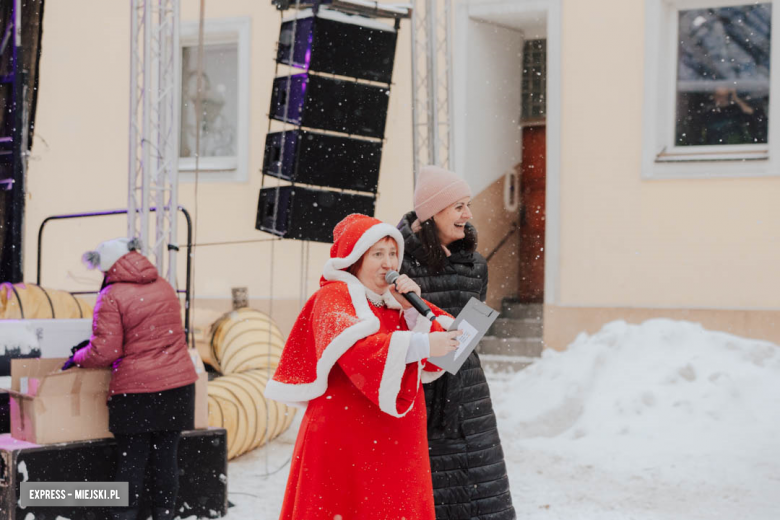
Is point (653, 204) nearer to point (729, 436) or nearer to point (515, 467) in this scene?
→ point (729, 436)

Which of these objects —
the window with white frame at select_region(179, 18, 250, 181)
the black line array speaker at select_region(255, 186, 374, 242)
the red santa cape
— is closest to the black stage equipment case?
the black line array speaker at select_region(255, 186, 374, 242)

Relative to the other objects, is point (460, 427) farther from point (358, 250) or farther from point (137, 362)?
point (137, 362)

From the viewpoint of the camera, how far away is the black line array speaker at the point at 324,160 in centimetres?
655

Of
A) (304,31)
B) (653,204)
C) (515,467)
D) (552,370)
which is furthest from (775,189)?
(304,31)

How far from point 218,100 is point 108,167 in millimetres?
1515

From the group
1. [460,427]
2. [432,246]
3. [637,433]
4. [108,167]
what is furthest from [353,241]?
[108,167]

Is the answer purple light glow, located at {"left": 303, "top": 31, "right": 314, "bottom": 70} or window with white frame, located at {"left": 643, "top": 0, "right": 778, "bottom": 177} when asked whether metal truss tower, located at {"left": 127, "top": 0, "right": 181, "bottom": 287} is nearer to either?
purple light glow, located at {"left": 303, "top": 31, "right": 314, "bottom": 70}

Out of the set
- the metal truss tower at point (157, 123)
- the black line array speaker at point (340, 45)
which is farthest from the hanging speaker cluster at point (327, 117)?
the metal truss tower at point (157, 123)

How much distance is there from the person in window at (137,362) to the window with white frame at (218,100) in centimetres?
632

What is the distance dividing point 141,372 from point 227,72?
729cm

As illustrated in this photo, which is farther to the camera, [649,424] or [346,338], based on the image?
[649,424]

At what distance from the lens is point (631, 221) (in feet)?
29.9

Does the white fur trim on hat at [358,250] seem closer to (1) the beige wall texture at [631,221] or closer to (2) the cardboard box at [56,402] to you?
(2) the cardboard box at [56,402]

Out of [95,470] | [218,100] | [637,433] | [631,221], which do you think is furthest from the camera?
[218,100]
